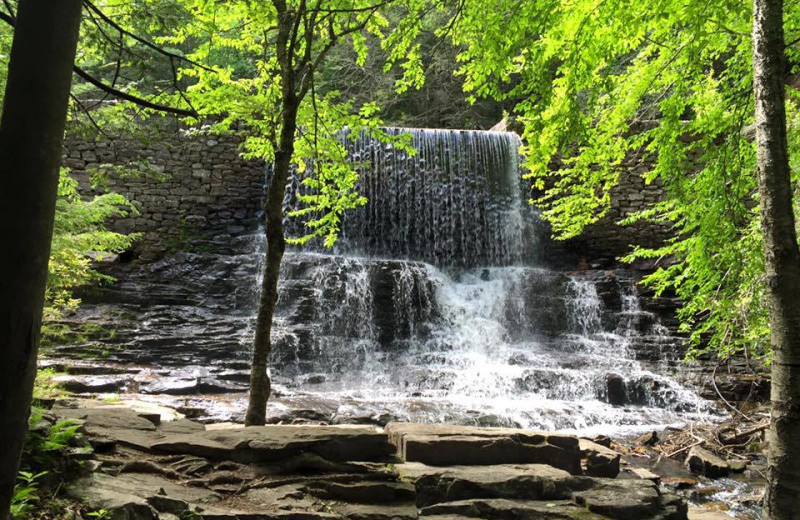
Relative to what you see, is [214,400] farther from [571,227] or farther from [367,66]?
[367,66]

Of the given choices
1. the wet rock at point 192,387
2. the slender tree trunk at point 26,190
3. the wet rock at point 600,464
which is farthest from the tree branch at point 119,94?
the wet rock at point 192,387

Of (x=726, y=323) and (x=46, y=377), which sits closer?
(x=726, y=323)

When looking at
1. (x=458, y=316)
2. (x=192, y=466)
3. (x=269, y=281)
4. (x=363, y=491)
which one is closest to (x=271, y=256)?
(x=269, y=281)

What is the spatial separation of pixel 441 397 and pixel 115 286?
24.4 feet

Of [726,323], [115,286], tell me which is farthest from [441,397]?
[115,286]

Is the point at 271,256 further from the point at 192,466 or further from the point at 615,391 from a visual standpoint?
the point at 615,391

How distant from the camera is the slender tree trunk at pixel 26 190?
4.59 feet

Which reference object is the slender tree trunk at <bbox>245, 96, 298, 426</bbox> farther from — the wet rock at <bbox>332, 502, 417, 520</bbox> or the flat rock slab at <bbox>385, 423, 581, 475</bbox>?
the wet rock at <bbox>332, 502, 417, 520</bbox>

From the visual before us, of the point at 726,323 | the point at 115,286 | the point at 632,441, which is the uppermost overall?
the point at 115,286

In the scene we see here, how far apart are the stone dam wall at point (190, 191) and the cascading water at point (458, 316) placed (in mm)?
1594

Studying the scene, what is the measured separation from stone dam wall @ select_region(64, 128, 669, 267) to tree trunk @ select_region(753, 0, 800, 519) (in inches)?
479

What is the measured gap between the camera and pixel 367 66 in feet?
65.9

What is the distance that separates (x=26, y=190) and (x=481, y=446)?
3.90 m

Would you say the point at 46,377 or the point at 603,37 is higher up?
the point at 603,37
